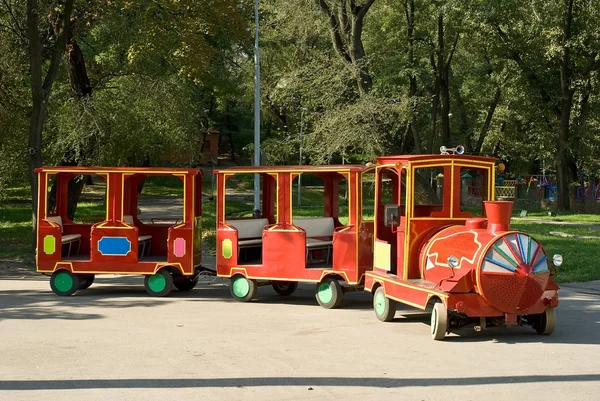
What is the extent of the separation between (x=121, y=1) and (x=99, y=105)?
2887 millimetres

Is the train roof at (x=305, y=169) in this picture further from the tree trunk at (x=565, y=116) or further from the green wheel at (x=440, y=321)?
the tree trunk at (x=565, y=116)

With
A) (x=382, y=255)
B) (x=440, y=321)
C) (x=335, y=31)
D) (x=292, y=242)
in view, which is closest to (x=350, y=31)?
(x=335, y=31)

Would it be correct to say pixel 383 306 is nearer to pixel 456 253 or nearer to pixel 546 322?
pixel 456 253

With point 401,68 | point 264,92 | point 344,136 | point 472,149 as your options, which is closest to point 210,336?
point 344,136

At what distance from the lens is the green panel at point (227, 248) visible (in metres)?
14.2

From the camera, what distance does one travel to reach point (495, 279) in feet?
33.8

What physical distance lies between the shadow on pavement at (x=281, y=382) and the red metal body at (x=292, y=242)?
473 cm

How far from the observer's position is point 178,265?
14.4 meters

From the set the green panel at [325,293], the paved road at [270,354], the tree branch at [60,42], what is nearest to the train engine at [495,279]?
the paved road at [270,354]

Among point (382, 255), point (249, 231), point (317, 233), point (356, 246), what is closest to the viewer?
point (382, 255)

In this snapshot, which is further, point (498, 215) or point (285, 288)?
point (285, 288)

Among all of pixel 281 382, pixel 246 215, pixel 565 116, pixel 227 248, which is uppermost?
pixel 565 116

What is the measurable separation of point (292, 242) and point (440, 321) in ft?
12.9

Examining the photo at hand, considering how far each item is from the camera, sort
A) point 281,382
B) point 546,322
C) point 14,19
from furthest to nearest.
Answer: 1. point 14,19
2. point 546,322
3. point 281,382
